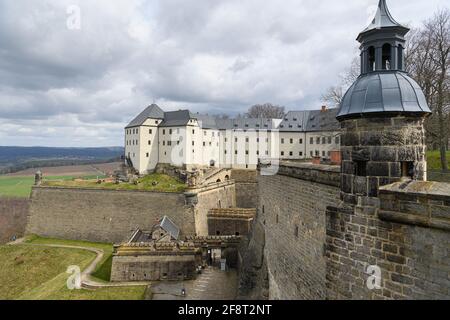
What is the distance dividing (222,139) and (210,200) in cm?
1874

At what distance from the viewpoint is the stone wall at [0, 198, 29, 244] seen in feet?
153

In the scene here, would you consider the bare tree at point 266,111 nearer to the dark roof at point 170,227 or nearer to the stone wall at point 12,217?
the dark roof at point 170,227

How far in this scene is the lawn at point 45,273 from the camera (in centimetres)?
1923

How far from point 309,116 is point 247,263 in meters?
35.8

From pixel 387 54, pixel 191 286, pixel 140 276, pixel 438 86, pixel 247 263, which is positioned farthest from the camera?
pixel 140 276

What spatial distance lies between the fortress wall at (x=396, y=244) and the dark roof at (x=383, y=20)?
297 centimetres

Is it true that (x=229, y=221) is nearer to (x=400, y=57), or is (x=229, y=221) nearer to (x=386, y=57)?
(x=386, y=57)

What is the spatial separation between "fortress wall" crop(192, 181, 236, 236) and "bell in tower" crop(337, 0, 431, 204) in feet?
81.0

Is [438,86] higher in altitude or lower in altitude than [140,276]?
higher

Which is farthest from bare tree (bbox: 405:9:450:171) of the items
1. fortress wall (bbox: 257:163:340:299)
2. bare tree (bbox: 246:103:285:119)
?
bare tree (bbox: 246:103:285:119)

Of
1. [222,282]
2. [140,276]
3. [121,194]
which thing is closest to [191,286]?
[222,282]

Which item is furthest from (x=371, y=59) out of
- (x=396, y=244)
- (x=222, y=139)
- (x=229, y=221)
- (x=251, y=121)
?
(x=251, y=121)

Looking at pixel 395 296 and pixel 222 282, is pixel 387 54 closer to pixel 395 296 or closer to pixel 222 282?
pixel 395 296

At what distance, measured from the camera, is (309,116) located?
47531 millimetres
